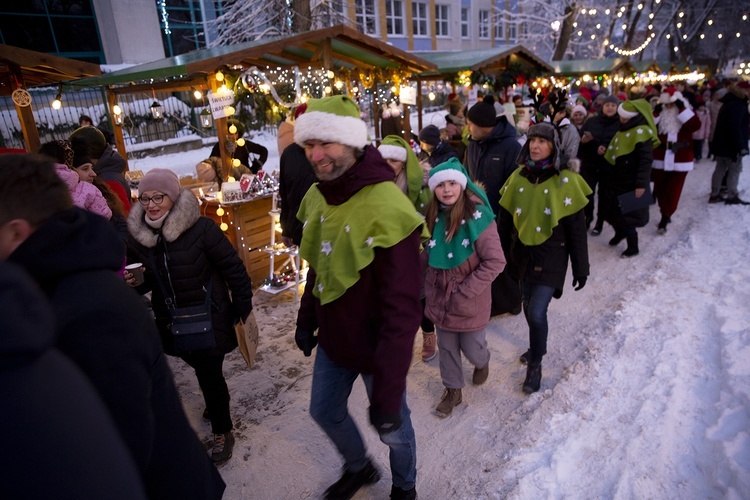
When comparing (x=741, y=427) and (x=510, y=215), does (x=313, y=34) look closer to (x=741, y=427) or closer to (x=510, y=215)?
(x=510, y=215)

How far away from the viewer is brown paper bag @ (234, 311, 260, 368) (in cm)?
337

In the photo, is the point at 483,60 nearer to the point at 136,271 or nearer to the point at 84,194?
the point at 84,194

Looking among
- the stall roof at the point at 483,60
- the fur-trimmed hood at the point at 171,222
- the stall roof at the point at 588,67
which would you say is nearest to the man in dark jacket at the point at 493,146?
the fur-trimmed hood at the point at 171,222

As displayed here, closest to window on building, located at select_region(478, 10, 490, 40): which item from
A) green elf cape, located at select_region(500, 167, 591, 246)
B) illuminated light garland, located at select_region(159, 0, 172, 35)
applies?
illuminated light garland, located at select_region(159, 0, 172, 35)

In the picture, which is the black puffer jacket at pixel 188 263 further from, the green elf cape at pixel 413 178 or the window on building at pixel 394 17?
the window on building at pixel 394 17

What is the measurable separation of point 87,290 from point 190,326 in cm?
182

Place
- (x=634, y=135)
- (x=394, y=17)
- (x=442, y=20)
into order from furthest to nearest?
(x=442, y=20) → (x=394, y=17) → (x=634, y=135)

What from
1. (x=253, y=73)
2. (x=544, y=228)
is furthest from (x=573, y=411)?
(x=253, y=73)

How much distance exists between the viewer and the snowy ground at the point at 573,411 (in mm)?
2859

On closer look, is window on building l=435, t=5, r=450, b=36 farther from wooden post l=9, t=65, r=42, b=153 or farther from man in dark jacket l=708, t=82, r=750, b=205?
wooden post l=9, t=65, r=42, b=153

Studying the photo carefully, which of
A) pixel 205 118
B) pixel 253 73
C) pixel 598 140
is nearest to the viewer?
pixel 253 73

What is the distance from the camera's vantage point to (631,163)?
643 centimetres

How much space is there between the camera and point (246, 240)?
642cm

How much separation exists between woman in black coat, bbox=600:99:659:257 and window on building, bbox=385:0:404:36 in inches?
996
